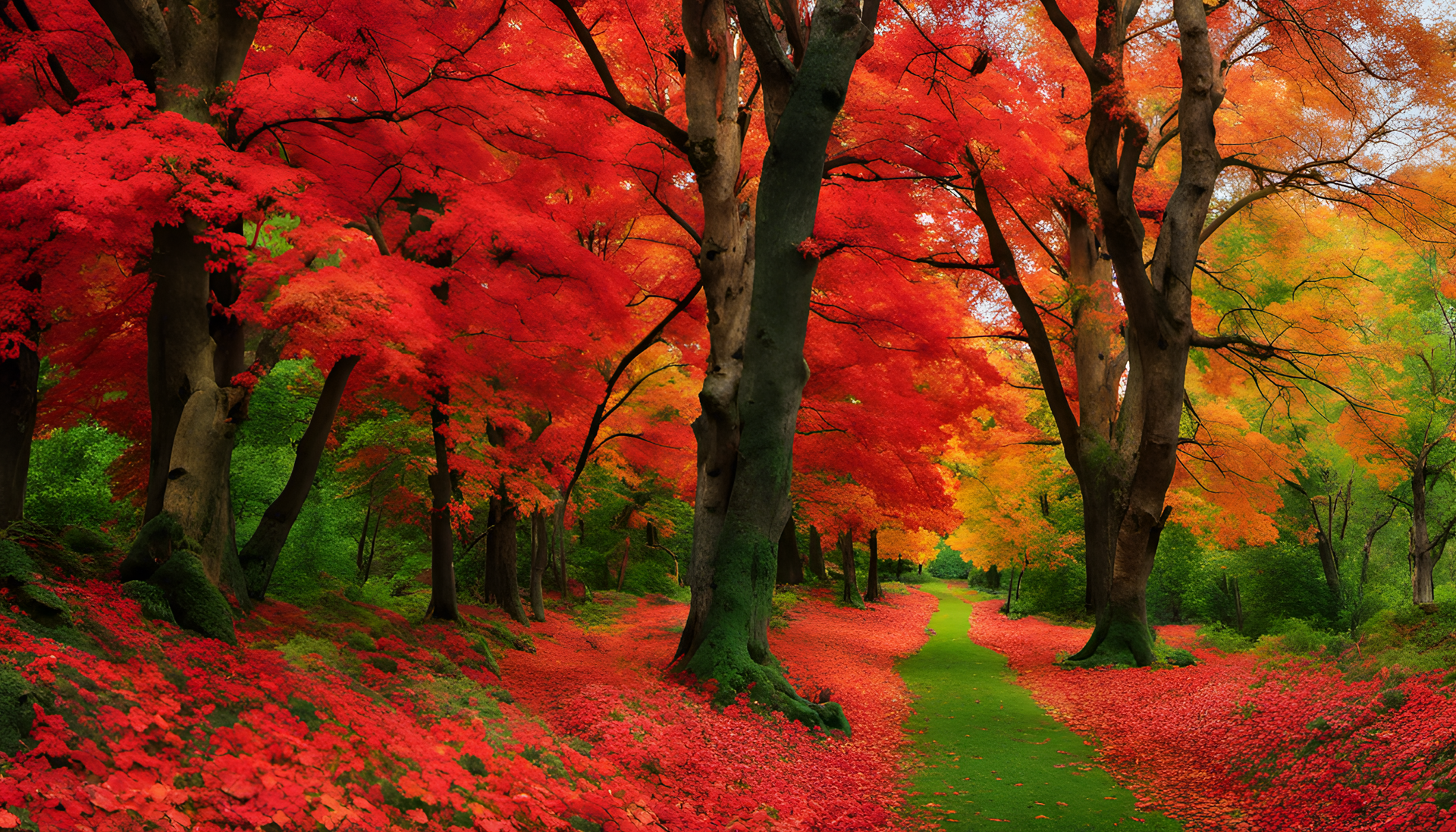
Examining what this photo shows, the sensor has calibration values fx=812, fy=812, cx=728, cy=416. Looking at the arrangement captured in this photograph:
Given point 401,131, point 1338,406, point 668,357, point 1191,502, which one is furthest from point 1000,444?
point 401,131

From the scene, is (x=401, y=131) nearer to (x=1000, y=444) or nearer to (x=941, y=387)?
(x=941, y=387)

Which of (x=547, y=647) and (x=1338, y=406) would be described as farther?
(x=1338, y=406)

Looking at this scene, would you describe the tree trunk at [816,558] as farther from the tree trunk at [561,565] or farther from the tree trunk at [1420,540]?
the tree trunk at [1420,540]

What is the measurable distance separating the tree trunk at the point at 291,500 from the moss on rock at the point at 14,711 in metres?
6.89

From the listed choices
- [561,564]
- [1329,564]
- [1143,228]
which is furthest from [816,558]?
[1143,228]

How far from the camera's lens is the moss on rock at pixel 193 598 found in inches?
237

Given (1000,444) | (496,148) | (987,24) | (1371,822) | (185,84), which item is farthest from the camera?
(1000,444)

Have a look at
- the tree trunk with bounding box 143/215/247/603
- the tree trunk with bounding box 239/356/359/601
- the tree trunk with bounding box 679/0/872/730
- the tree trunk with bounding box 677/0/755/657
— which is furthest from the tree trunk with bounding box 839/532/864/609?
the tree trunk with bounding box 143/215/247/603

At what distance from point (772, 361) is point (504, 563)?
1017 cm

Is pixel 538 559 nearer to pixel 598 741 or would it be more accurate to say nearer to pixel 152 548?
pixel 152 548

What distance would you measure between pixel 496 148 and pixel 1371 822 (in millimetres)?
11339

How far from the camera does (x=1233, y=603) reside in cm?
2623

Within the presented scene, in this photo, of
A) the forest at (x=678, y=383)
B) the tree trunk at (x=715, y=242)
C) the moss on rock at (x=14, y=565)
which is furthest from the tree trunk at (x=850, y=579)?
the moss on rock at (x=14, y=565)

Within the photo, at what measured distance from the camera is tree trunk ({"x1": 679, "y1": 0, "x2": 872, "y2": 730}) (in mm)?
7992
